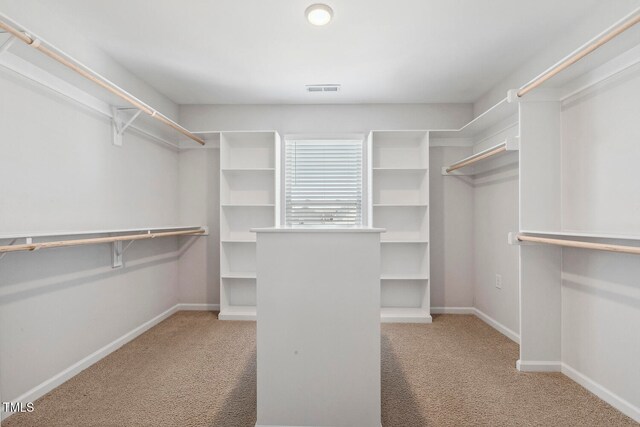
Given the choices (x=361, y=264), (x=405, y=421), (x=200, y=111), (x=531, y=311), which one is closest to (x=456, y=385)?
(x=405, y=421)


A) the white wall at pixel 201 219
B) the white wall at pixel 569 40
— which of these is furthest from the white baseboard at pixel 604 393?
the white wall at pixel 201 219

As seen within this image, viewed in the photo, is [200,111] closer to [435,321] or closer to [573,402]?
[435,321]

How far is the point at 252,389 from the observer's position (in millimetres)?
2041

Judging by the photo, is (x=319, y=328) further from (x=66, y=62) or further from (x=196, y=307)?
(x=196, y=307)

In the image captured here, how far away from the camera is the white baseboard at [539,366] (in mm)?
2258

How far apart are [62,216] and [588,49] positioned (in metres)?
3.22

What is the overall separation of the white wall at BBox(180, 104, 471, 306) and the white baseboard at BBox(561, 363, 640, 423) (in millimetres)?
2666

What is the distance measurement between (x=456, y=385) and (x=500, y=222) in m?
1.72

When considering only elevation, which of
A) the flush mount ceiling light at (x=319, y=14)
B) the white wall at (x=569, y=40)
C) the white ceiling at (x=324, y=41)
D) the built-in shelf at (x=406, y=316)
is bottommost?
the built-in shelf at (x=406, y=316)

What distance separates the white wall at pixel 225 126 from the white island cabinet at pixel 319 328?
8.20ft

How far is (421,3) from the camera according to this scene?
6.54ft

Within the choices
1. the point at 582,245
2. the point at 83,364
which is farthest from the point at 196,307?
the point at 582,245

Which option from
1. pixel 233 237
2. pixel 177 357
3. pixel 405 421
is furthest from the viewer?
pixel 233 237

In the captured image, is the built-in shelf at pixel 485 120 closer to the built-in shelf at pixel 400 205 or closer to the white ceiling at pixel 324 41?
the white ceiling at pixel 324 41
